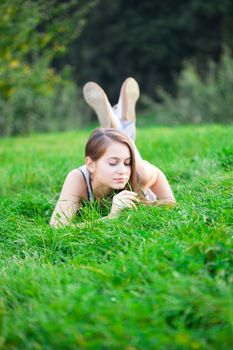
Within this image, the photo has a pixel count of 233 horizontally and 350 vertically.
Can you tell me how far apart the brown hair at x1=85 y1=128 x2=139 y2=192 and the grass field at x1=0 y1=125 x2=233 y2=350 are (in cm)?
32

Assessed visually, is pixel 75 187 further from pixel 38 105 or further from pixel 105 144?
pixel 38 105

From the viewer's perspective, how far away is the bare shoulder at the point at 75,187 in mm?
3508

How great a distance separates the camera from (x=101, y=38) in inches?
891

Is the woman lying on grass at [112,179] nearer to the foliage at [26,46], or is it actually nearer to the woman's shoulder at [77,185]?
the woman's shoulder at [77,185]

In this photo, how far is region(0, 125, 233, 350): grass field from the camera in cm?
182

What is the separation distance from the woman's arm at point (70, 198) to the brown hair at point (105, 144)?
0.58 ft

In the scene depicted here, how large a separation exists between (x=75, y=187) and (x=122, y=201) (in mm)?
466

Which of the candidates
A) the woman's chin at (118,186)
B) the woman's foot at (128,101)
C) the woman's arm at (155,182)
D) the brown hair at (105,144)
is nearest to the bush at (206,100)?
the woman's foot at (128,101)

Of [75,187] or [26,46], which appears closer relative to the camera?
[75,187]

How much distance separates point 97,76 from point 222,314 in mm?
21099

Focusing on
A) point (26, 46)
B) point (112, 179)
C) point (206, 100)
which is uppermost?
point (26, 46)

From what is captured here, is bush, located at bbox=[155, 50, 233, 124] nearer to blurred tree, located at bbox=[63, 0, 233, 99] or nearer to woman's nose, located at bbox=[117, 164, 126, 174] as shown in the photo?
blurred tree, located at bbox=[63, 0, 233, 99]

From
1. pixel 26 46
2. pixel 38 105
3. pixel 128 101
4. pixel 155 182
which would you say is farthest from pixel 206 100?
pixel 155 182

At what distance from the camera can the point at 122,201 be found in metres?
3.18
